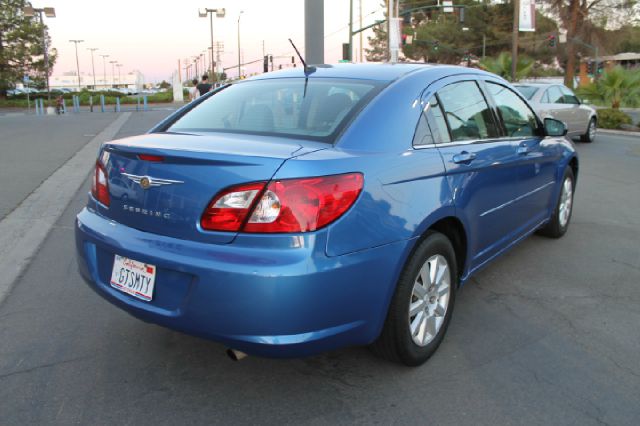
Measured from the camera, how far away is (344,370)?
9.95 feet

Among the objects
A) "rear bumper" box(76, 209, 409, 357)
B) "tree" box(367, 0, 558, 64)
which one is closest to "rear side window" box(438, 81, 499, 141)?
"rear bumper" box(76, 209, 409, 357)

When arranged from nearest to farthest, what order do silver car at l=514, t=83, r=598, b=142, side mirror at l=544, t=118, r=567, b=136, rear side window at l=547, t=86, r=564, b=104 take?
side mirror at l=544, t=118, r=567, b=136 < silver car at l=514, t=83, r=598, b=142 < rear side window at l=547, t=86, r=564, b=104

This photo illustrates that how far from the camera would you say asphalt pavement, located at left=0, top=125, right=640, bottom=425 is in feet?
8.63

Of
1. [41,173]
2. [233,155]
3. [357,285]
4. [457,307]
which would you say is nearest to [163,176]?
[233,155]

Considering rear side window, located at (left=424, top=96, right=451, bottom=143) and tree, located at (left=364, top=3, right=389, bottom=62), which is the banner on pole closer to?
rear side window, located at (left=424, top=96, right=451, bottom=143)

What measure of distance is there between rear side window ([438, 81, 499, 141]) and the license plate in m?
1.91

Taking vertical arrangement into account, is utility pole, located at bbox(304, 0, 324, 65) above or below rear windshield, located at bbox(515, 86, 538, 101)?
above

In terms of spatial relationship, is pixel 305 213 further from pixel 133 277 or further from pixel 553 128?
pixel 553 128

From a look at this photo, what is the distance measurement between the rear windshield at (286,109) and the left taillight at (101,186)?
0.51m

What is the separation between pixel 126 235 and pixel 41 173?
7448 mm

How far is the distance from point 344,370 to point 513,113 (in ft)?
8.17

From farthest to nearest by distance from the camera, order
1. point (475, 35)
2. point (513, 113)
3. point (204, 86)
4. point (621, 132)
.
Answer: point (475, 35) < point (204, 86) < point (621, 132) < point (513, 113)

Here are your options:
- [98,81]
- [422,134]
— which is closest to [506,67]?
[422,134]

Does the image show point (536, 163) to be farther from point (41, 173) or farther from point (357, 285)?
point (41, 173)
